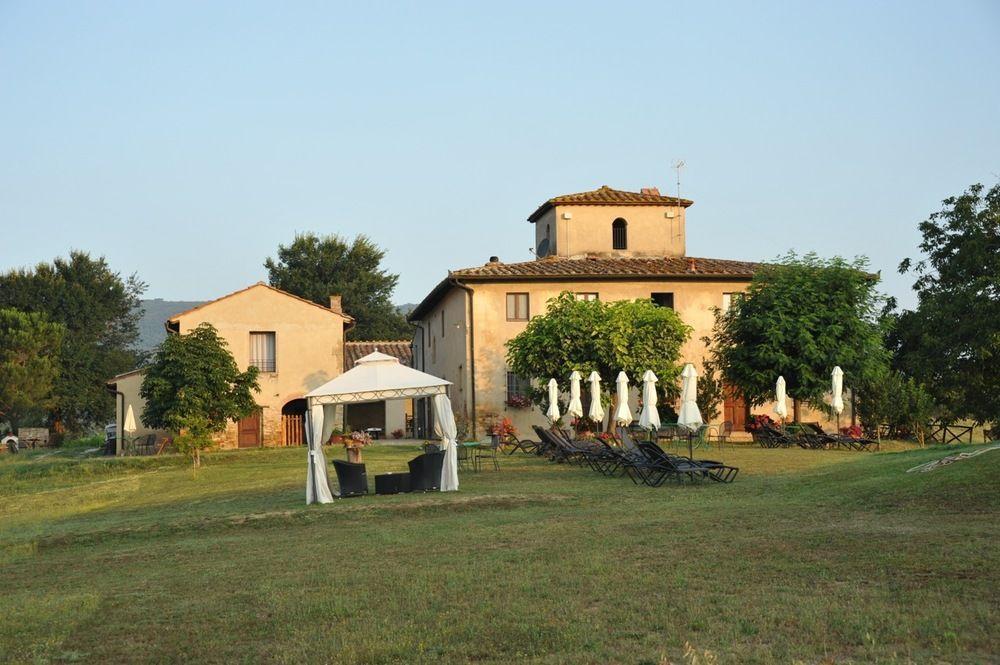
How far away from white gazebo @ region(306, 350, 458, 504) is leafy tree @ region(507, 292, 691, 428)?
36.0 ft

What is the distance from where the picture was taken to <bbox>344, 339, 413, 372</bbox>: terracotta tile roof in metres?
45.3

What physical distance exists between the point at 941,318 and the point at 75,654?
36697 millimetres

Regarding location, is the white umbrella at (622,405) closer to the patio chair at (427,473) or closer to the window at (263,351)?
the patio chair at (427,473)

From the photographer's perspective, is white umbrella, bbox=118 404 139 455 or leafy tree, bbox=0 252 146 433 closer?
white umbrella, bbox=118 404 139 455

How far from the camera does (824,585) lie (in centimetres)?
782

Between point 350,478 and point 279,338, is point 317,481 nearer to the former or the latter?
point 350,478

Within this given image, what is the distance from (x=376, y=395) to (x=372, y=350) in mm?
29428

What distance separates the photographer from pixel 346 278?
6612 centimetres

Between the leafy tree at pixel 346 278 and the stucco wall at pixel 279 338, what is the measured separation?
1014 inches

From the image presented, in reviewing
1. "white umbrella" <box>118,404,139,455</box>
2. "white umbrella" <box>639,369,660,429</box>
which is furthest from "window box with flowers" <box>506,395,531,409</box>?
"white umbrella" <box>118,404,139,455</box>

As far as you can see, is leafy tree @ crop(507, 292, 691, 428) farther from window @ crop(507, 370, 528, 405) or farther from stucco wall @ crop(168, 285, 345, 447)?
stucco wall @ crop(168, 285, 345, 447)

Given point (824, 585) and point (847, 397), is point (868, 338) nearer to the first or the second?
point (847, 397)

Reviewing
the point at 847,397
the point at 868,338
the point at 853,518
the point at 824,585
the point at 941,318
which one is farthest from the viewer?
the point at 941,318

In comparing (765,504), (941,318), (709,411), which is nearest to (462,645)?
(765,504)
